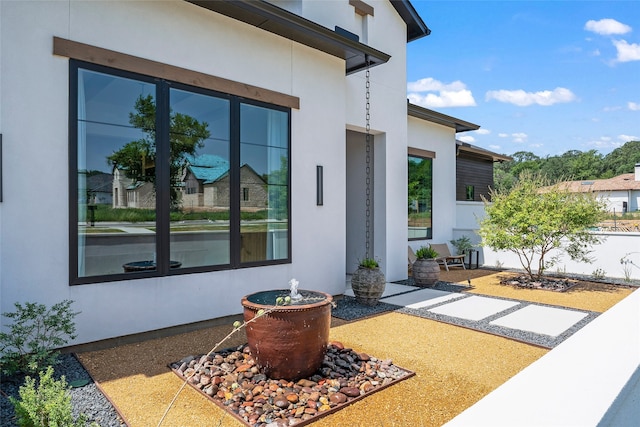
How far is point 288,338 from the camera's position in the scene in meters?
3.40

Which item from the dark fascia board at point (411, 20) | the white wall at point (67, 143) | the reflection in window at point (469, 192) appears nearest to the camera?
the white wall at point (67, 143)

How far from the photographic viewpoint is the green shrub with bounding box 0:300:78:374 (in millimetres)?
3574

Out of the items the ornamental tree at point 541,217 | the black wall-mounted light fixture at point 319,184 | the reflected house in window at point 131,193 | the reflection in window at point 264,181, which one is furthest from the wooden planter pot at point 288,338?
the ornamental tree at point 541,217

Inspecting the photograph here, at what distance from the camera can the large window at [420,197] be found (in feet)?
34.1

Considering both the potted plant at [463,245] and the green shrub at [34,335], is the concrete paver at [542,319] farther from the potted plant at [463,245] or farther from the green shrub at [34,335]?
the green shrub at [34,335]

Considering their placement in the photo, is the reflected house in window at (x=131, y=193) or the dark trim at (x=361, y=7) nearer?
the reflected house in window at (x=131, y=193)

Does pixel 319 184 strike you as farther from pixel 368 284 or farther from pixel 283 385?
pixel 283 385

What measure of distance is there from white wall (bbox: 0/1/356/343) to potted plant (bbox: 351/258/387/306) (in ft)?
1.72

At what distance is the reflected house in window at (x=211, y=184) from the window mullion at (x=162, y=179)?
0.28 metres

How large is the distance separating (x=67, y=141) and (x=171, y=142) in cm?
118

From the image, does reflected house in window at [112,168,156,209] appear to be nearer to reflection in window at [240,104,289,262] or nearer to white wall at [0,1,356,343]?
white wall at [0,1,356,343]

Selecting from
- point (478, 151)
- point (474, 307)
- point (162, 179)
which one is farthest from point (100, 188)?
point (478, 151)

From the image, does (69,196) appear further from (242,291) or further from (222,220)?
(242,291)

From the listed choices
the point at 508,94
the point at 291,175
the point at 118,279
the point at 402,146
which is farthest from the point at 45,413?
the point at 508,94
